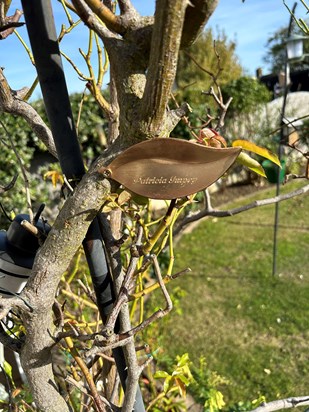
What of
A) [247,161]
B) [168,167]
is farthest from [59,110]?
[247,161]

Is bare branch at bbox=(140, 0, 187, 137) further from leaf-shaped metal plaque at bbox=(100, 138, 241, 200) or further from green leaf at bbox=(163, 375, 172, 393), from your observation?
green leaf at bbox=(163, 375, 172, 393)

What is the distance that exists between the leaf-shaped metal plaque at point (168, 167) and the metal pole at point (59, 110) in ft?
0.49

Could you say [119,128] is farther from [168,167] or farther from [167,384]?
[167,384]

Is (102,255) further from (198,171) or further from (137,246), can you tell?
(198,171)

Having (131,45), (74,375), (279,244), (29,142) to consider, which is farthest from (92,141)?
(131,45)

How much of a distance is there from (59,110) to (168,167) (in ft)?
0.80

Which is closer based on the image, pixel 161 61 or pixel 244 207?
pixel 161 61

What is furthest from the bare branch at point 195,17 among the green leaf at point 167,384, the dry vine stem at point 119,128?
the green leaf at point 167,384

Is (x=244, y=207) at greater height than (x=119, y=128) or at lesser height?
lesser

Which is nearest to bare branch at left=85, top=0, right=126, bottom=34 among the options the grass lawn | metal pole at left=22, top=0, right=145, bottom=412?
metal pole at left=22, top=0, right=145, bottom=412

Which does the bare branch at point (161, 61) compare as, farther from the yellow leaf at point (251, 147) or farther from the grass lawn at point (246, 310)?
the grass lawn at point (246, 310)

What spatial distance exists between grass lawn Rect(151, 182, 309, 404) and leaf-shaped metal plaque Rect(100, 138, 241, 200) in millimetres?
2033

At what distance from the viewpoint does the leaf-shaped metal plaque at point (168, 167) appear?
2.21 ft

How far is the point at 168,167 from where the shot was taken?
0.70m
